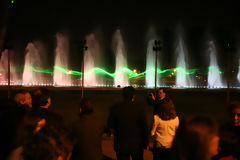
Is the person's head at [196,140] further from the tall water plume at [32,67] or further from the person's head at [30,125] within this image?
the tall water plume at [32,67]

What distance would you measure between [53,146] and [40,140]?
137mm

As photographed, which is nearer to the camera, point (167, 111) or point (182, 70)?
point (167, 111)

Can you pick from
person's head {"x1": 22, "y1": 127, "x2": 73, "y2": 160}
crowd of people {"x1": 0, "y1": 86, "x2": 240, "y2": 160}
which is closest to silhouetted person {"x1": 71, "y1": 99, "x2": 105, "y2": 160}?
crowd of people {"x1": 0, "y1": 86, "x2": 240, "y2": 160}

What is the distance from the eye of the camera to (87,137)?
9.89 ft

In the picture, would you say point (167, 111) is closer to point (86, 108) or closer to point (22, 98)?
point (86, 108)

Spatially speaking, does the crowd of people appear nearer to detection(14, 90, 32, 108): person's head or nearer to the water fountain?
detection(14, 90, 32, 108): person's head

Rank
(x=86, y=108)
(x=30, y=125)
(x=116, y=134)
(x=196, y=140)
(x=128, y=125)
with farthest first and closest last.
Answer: (x=116, y=134), (x=128, y=125), (x=86, y=108), (x=30, y=125), (x=196, y=140)

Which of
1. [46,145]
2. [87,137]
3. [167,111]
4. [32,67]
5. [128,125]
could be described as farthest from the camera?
[32,67]

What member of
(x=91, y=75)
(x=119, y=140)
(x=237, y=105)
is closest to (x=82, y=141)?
(x=119, y=140)

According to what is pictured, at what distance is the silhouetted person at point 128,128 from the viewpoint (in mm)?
3596

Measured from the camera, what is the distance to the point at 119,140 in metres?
3.64

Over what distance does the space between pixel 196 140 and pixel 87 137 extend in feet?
5.89

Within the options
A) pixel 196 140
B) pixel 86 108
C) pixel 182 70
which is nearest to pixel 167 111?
pixel 86 108

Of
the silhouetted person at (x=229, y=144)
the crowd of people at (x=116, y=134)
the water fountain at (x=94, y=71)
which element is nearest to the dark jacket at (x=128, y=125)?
the crowd of people at (x=116, y=134)
